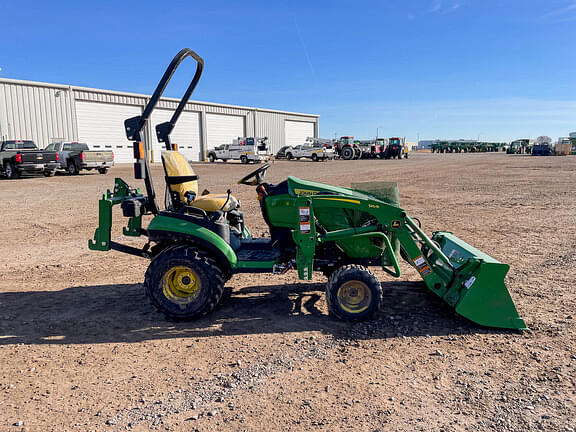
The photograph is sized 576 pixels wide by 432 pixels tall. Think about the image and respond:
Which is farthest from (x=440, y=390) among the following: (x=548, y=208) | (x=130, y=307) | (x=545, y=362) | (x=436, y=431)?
(x=548, y=208)

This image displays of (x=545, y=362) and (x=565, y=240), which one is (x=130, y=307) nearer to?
(x=545, y=362)

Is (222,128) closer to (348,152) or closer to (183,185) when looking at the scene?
(348,152)

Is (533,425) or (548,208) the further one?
(548,208)

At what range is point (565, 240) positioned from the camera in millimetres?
7414

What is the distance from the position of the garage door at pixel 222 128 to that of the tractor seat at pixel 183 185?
117 ft

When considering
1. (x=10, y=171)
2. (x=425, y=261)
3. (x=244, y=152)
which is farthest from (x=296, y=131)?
(x=425, y=261)

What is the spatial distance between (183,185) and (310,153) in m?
34.0

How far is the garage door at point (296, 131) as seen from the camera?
159ft

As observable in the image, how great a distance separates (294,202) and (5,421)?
9.15 feet

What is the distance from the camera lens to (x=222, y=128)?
4084 cm

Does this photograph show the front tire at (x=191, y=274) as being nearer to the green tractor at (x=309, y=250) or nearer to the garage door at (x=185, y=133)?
the green tractor at (x=309, y=250)

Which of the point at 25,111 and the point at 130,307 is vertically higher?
the point at 25,111

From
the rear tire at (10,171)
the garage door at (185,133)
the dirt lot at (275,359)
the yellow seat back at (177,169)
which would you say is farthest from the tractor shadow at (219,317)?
the garage door at (185,133)

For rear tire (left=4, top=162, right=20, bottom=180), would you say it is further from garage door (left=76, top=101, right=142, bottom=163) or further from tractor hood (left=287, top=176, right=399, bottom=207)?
tractor hood (left=287, top=176, right=399, bottom=207)
